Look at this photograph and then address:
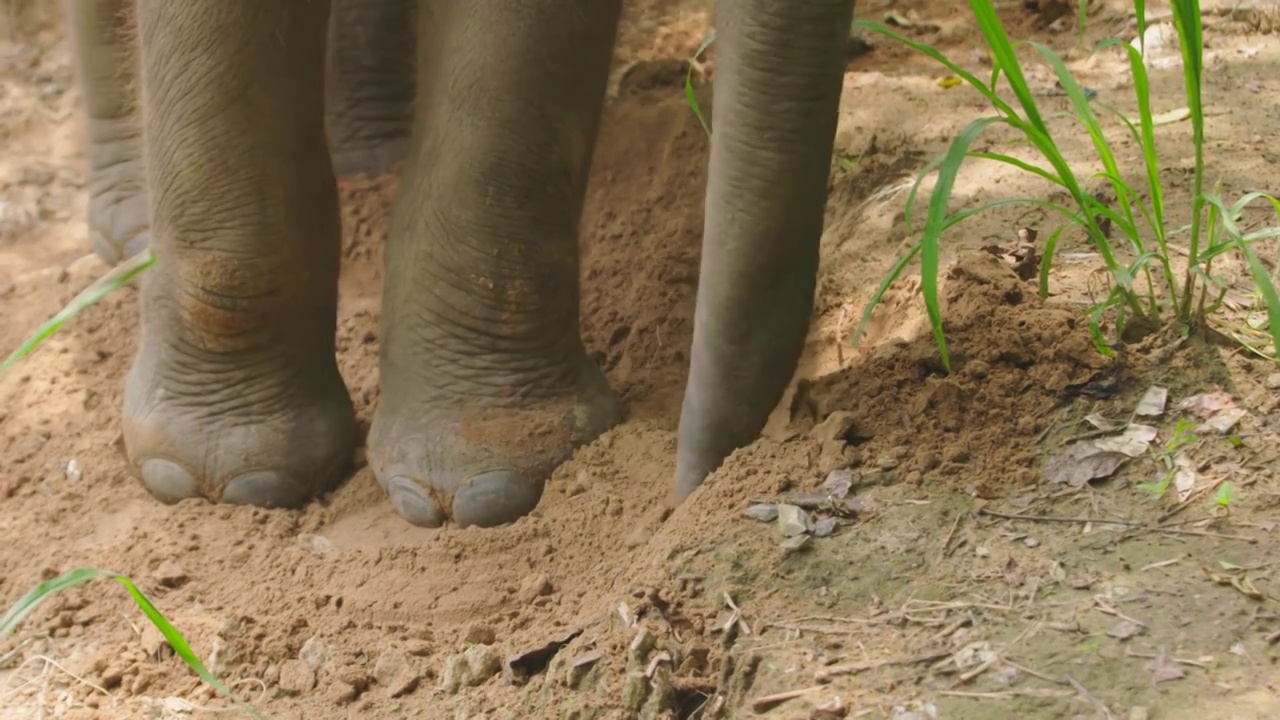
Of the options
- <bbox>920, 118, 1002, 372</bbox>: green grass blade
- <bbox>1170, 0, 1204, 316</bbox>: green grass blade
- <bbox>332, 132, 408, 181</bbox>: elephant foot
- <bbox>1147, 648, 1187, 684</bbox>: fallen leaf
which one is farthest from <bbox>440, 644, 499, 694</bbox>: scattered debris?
<bbox>332, 132, 408, 181</bbox>: elephant foot

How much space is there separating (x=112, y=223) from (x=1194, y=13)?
2513mm

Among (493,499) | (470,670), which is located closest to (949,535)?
(470,670)

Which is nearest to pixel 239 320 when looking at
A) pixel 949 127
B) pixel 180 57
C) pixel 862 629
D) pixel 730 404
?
pixel 180 57

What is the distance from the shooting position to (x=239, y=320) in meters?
2.58

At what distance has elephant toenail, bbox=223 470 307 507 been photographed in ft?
8.45

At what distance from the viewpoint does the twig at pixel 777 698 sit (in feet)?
5.09

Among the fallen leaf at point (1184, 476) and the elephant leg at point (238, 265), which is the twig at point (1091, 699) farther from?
the elephant leg at point (238, 265)

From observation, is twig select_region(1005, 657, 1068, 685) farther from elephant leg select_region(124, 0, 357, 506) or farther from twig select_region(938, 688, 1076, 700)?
elephant leg select_region(124, 0, 357, 506)

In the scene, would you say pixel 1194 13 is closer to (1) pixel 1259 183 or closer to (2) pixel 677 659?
(1) pixel 1259 183

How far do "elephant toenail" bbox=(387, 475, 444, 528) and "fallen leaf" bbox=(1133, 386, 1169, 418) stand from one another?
1.12 meters

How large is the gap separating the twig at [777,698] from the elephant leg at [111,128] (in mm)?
2277

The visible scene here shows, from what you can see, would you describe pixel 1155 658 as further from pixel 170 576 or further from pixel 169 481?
pixel 169 481

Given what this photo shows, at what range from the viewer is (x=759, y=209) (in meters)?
1.83

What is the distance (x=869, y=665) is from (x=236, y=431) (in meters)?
1.41
